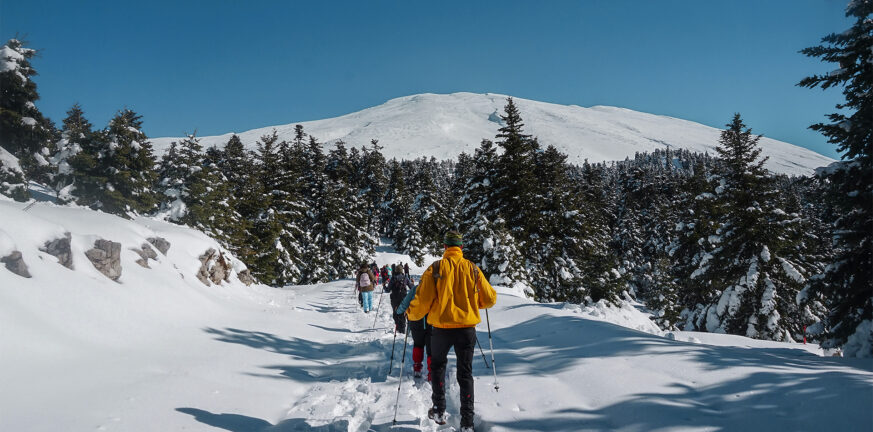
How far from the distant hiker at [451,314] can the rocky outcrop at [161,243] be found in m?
13.0

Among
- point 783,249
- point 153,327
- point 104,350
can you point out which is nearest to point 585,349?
point 104,350

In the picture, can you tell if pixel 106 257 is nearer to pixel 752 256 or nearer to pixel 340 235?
pixel 752 256

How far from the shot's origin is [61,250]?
8391mm

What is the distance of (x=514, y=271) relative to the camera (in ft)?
72.7

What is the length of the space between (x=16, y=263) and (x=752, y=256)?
2530 cm

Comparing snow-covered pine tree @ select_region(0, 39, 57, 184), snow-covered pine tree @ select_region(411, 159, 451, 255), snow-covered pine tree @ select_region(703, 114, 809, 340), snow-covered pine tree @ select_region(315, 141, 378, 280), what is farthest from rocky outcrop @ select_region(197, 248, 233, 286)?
snow-covered pine tree @ select_region(411, 159, 451, 255)

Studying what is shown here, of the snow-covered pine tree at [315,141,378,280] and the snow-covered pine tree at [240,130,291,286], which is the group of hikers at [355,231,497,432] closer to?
the snow-covered pine tree at [240,130,291,286]

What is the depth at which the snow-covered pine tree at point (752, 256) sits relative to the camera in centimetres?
1764

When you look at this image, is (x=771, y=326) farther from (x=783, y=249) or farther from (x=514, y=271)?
(x=514, y=271)

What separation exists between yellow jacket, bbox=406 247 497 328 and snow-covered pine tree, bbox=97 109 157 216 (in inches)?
822

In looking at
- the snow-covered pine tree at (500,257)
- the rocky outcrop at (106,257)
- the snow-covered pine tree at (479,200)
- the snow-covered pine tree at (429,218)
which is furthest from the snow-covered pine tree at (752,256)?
the snow-covered pine tree at (429,218)

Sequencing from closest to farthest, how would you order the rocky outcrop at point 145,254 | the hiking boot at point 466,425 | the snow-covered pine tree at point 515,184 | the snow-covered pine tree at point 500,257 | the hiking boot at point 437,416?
the hiking boot at point 466,425 → the hiking boot at point 437,416 → the rocky outcrop at point 145,254 → the snow-covered pine tree at point 500,257 → the snow-covered pine tree at point 515,184

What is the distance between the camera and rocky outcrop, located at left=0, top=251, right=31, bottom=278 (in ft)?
22.6

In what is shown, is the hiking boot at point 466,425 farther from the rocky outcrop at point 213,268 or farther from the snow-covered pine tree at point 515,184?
the snow-covered pine tree at point 515,184
